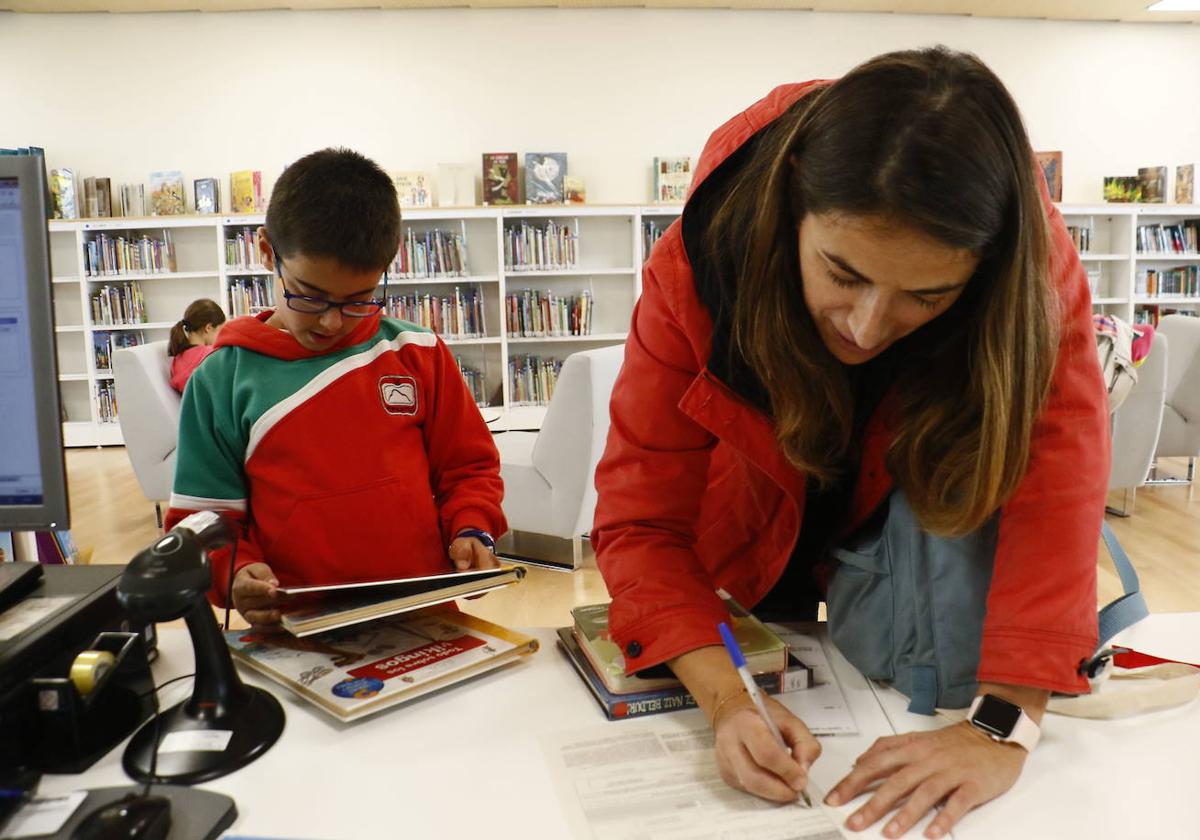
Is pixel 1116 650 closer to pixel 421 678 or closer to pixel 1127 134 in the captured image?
pixel 421 678

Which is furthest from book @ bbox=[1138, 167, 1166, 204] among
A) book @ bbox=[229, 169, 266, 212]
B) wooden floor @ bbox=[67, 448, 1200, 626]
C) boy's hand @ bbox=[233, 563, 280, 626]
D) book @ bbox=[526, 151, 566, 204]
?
boy's hand @ bbox=[233, 563, 280, 626]

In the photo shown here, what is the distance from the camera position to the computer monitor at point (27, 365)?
0.76m

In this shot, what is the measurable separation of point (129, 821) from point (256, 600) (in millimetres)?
392

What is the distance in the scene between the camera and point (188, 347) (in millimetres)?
4133

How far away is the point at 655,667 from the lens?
0.86 m

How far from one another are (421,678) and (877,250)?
608 millimetres

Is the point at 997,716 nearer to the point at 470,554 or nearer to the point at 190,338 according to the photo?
the point at 470,554

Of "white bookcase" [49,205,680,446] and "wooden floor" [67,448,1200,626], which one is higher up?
"white bookcase" [49,205,680,446]

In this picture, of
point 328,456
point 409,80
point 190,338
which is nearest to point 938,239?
point 328,456

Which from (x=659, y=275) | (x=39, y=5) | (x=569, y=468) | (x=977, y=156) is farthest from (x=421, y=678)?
(x=39, y=5)

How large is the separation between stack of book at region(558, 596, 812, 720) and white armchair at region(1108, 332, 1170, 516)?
348cm

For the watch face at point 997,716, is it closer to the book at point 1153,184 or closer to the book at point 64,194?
the book at point 64,194

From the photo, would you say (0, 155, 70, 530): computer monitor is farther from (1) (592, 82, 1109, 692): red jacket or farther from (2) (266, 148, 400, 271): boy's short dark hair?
(1) (592, 82, 1109, 692): red jacket

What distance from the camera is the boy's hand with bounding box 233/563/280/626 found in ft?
3.23
